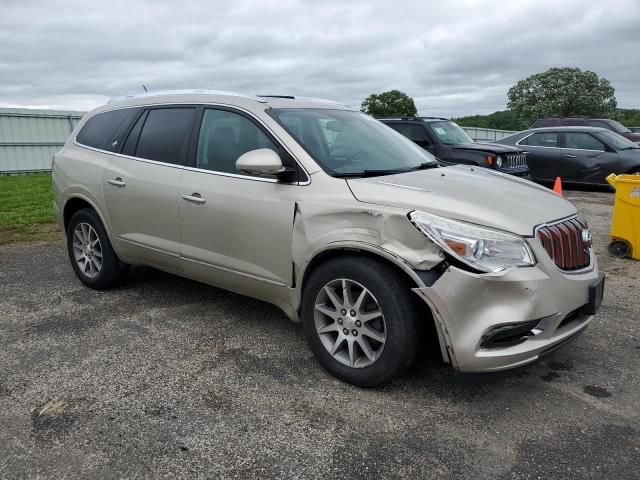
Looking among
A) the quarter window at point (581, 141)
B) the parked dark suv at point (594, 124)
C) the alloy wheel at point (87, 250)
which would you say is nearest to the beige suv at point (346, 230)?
the alloy wheel at point (87, 250)

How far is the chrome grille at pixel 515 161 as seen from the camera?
10094 millimetres

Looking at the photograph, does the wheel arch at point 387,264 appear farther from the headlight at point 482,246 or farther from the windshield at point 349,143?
the windshield at point 349,143

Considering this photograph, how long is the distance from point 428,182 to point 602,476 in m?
1.84

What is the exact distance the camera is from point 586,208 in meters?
10.0

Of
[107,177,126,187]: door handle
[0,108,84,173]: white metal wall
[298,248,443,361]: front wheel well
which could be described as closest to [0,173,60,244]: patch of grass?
[107,177,126,187]: door handle

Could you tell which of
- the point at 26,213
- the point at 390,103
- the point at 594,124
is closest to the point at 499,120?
the point at 390,103

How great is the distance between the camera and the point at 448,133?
10.8 metres

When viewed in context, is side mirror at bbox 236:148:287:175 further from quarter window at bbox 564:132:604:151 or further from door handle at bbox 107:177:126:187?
quarter window at bbox 564:132:604:151

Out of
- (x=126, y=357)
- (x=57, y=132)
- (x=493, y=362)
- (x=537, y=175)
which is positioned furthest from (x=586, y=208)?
(x=57, y=132)

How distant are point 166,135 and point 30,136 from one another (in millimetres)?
16620

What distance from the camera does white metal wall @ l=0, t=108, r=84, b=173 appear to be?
699 inches

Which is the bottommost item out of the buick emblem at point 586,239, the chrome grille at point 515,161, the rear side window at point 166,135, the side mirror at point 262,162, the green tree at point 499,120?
the buick emblem at point 586,239

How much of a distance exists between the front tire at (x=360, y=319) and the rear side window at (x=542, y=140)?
1101 cm

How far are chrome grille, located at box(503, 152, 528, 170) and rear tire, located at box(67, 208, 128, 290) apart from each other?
7409mm
